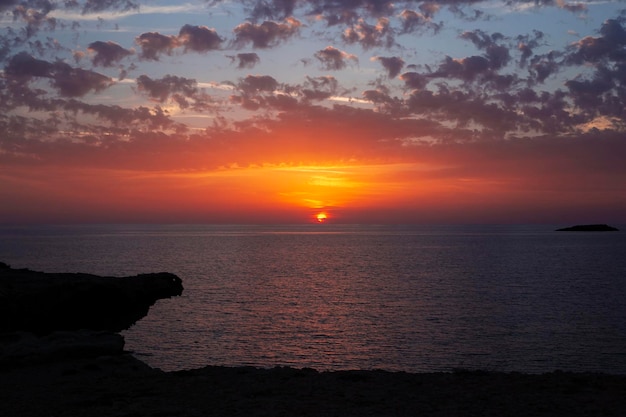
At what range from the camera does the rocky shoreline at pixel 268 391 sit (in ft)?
57.9

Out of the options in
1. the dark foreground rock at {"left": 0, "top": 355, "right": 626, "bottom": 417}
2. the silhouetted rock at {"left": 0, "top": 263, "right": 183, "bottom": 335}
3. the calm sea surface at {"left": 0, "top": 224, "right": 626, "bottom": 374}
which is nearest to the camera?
the dark foreground rock at {"left": 0, "top": 355, "right": 626, "bottom": 417}

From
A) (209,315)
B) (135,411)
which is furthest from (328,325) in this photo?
(135,411)

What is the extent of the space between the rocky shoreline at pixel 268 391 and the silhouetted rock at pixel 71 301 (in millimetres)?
16089

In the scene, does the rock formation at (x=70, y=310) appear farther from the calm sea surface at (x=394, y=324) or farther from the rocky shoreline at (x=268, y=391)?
the calm sea surface at (x=394, y=324)

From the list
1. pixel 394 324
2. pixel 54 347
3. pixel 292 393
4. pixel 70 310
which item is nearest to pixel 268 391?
pixel 292 393

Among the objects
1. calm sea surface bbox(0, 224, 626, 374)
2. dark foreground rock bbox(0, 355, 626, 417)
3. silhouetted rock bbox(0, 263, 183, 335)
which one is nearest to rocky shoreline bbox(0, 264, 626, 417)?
dark foreground rock bbox(0, 355, 626, 417)

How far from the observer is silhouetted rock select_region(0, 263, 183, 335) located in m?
40.8

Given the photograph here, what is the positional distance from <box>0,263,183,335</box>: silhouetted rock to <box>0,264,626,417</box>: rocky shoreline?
16.1 m

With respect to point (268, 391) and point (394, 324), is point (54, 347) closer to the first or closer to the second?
point (268, 391)

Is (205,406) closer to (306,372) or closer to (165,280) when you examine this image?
(306,372)

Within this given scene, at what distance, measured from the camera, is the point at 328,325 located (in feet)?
155

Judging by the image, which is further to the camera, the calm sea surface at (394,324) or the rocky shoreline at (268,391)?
the calm sea surface at (394,324)

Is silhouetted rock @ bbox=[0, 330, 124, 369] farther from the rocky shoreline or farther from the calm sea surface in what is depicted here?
the calm sea surface

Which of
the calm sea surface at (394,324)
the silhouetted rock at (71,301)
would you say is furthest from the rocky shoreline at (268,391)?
the silhouetted rock at (71,301)
